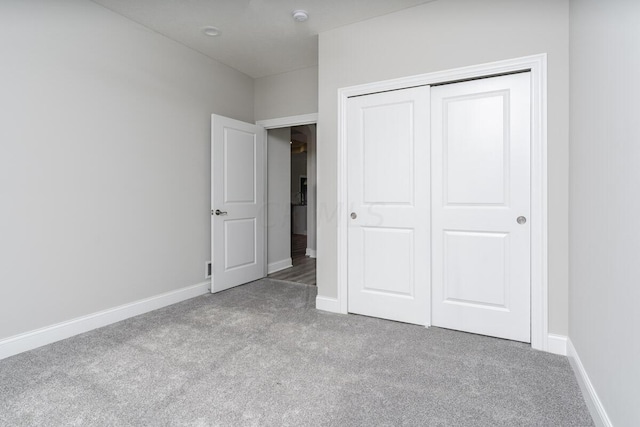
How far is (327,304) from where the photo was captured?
3.12 m

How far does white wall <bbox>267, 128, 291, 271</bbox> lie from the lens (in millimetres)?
4750

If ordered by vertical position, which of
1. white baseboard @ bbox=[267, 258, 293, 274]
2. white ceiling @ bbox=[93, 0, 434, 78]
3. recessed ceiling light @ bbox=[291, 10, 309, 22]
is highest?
white ceiling @ bbox=[93, 0, 434, 78]

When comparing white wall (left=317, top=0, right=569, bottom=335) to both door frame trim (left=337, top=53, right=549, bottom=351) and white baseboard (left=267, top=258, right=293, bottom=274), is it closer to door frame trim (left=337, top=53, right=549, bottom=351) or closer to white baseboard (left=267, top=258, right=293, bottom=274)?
door frame trim (left=337, top=53, right=549, bottom=351)

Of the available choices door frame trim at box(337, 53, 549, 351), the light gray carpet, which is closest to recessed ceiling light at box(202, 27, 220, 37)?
door frame trim at box(337, 53, 549, 351)

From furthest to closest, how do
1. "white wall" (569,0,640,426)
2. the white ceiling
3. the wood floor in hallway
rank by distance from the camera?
the wood floor in hallway < the white ceiling < "white wall" (569,0,640,426)

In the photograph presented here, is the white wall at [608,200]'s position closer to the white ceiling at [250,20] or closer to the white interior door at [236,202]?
the white ceiling at [250,20]

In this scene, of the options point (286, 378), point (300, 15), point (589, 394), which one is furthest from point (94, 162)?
point (589, 394)

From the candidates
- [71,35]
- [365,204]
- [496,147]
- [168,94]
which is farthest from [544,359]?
[71,35]

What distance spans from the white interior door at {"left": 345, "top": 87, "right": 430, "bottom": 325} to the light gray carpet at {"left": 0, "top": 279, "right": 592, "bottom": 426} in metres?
0.26

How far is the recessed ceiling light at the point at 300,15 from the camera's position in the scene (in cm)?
281

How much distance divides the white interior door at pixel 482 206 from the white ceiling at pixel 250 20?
0.97m

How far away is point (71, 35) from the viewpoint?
8.34 feet

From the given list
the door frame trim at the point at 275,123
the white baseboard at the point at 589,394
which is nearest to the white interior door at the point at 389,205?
the white baseboard at the point at 589,394

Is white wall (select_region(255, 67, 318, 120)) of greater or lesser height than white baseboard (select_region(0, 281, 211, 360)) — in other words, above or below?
above
